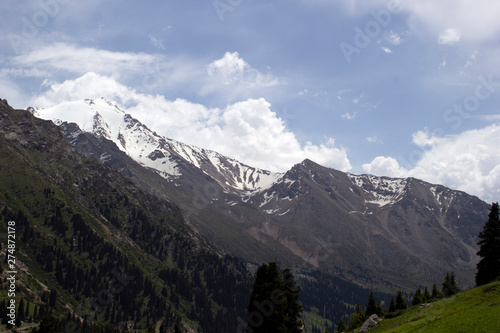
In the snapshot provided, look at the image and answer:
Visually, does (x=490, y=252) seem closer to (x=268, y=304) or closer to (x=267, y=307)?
(x=268, y=304)

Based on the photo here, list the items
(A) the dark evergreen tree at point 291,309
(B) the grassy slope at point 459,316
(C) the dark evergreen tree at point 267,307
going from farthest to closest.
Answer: (A) the dark evergreen tree at point 291,309 < (C) the dark evergreen tree at point 267,307 < (B) the grassy slope at point 459,316

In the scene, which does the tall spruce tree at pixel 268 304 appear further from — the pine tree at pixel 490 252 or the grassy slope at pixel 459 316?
the pine tree at pixel 490 252

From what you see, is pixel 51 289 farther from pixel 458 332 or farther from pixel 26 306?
pixel 458 332

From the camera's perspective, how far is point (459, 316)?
42.0 m

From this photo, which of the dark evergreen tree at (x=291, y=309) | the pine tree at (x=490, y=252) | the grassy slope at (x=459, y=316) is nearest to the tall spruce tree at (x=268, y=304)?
the dark evergreen tree at (x=291, y=309)

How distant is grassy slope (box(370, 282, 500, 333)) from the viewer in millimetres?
37219

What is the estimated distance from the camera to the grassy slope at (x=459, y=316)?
3722cm

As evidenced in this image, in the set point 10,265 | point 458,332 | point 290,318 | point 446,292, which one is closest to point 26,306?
point 10,265

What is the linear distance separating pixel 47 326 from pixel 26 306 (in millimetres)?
109918

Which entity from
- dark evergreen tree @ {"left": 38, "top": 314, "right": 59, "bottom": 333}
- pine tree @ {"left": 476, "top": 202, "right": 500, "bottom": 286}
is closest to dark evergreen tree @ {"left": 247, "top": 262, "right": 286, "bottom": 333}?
pine tree @ {"left": 476, "top": 202, "right": 500, "bottom": 286}

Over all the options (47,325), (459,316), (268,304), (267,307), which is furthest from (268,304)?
(47,325)

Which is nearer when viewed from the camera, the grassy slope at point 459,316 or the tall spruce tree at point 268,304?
the grassy slope at point 459,316

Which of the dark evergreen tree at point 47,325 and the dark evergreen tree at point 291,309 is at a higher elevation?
the dark evergreen tree at point 291,309

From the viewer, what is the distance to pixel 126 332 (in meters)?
196
